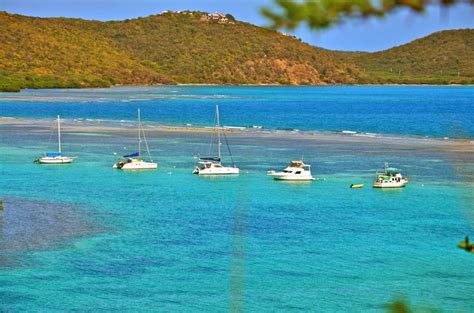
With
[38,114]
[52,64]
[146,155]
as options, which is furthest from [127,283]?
[52,64]

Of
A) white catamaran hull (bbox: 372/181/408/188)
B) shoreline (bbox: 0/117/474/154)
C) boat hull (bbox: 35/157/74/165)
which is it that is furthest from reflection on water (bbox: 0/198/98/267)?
shoreline (bbox: 0/117/474/154)

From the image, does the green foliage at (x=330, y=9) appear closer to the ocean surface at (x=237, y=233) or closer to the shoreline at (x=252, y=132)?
the ocean surface at (x=237, y=233)

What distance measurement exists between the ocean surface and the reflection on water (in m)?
0.07

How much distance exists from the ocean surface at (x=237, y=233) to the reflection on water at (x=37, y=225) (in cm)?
7

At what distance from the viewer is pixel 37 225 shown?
32062mm

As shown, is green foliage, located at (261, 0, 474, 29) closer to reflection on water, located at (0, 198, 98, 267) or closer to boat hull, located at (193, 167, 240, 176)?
reflection on water, located at (0, 198, 98, 267)

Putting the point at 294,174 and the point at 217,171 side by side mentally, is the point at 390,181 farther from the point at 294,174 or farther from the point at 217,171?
the point at 217,171

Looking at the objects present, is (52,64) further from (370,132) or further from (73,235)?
(73,235)

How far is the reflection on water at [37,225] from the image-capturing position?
28203 mm

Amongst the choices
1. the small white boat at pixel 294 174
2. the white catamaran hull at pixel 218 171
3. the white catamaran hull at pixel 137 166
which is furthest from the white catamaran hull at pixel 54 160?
the small white boat at pixel 294 174

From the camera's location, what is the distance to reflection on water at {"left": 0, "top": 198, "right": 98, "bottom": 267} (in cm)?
2820

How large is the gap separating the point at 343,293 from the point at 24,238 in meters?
10.9

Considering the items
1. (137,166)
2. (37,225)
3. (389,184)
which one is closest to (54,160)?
(137,166)

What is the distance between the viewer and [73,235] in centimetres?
3006
